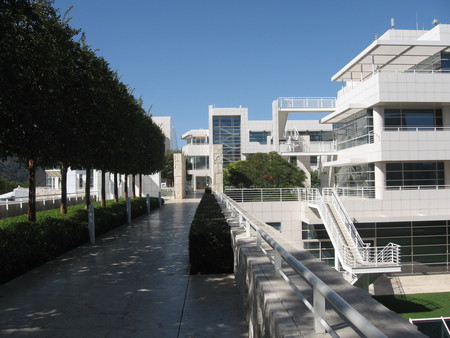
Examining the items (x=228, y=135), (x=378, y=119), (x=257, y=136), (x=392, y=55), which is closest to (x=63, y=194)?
(x=378, y=119)

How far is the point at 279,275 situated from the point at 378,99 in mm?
20378

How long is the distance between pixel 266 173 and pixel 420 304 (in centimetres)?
1572

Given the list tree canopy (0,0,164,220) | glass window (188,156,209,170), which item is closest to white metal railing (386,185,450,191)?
tree canopy (0,0,164,220)

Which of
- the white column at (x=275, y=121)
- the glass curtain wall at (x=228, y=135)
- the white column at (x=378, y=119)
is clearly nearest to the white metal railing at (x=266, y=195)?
the white column at (x=378, y=119)

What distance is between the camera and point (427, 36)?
25531 millimetres

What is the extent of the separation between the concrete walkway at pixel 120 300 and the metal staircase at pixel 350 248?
32.0ft

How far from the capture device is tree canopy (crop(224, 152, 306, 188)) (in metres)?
30.7

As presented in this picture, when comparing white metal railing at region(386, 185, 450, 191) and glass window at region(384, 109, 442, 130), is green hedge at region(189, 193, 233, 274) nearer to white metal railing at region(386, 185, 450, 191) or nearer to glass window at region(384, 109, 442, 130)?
white metal railing at region(386, 185, 450, 191)

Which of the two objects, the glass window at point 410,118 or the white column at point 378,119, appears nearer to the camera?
the white column at point 378,119

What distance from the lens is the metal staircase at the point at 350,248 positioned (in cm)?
1603

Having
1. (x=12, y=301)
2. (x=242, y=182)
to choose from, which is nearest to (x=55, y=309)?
(x=12, y=301)

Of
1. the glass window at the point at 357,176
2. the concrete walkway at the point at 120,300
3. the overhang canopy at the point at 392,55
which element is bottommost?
the concrete walkway at the point at 120,300

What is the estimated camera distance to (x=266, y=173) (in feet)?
102

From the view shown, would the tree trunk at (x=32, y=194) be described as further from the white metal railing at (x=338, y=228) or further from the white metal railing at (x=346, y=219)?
the white metal railing at (x=346, y=219)
